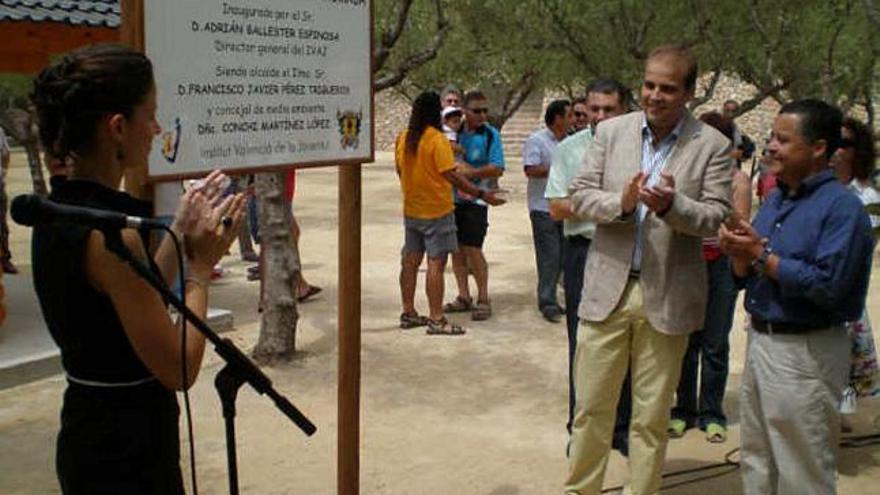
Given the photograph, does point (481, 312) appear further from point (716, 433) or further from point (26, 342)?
point (26, 342)

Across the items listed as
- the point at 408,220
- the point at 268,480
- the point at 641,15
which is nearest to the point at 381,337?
the point at 408,220

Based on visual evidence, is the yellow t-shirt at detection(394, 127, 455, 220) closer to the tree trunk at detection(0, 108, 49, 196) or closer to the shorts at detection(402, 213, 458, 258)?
the shorts at detection(402, 213, 458, 258)

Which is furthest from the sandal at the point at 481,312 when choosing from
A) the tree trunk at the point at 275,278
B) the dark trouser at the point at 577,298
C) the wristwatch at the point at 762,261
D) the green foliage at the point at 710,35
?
the green foliage at the point at 710,35

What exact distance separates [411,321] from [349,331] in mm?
4222

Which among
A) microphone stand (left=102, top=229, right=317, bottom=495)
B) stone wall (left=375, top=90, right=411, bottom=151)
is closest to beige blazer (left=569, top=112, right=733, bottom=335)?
microphone stand (left=102, top=229, right=317, bottom=495)

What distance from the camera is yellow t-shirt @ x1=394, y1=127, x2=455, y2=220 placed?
25.4ft

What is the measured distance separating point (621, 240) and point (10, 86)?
16439 mm

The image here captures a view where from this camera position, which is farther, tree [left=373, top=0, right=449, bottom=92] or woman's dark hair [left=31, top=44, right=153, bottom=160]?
tree [left=373, top=0, right=449, bottom=92]

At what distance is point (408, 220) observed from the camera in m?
7.91

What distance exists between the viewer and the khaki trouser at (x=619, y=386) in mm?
3943

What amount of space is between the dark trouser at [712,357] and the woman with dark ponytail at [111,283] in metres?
3.67

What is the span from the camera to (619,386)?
4074mm

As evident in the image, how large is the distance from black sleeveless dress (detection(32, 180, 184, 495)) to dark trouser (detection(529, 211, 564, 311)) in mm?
6195

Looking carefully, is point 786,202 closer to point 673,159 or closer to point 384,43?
point 673,159
